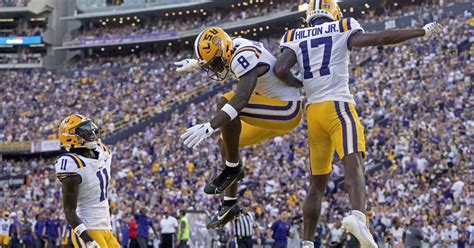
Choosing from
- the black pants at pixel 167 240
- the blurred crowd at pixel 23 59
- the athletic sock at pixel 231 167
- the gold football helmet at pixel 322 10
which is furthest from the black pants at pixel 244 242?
the blurred crowd at pixel 23 59

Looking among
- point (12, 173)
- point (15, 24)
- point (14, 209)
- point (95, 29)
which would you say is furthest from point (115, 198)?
point (15, 24)

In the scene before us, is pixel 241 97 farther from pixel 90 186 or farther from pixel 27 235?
pixel 27 235

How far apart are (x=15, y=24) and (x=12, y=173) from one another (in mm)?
22011

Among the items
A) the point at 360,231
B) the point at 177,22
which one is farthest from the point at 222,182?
the point at 177,22

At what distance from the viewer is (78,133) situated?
7.70 m

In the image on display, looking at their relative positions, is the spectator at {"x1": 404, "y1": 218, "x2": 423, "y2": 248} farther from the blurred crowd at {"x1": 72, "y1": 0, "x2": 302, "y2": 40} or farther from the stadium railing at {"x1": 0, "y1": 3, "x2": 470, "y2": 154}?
the blurred crowd at {"x1": 72, "y1": 0, "x2": 302, "y2": 40}

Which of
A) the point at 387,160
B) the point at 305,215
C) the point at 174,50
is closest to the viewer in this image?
the point at 305,215

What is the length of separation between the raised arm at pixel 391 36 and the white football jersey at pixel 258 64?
2.70 ft

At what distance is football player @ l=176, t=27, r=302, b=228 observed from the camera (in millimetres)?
6711

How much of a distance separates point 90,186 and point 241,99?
2075 millimetres

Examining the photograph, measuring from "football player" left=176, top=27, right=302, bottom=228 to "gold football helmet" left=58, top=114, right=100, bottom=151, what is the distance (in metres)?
1.35

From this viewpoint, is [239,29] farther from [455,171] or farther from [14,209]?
[455,171]

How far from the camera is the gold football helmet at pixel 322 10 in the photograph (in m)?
6.95

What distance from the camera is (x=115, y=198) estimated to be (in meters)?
24.2
